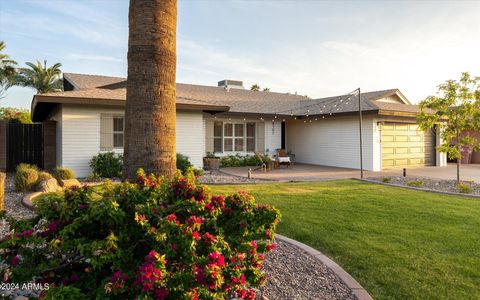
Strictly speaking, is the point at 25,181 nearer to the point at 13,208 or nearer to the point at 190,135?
the point at 13,208

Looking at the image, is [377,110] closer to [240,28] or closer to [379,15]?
[379,15]

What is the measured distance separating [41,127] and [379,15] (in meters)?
14.2

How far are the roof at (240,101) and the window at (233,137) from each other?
107 cm

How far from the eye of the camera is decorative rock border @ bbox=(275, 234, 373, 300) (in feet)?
10.8

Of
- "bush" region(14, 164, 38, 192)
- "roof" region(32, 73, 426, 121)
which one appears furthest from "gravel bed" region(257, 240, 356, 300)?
"roof" region(32, 73, 426, 121)

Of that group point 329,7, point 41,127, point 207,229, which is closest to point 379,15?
point 329,7

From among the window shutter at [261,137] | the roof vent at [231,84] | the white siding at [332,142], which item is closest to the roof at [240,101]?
the white siding at [332,142]

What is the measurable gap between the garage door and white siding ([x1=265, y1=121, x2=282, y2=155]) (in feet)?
19.2

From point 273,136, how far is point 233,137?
99.5 inches

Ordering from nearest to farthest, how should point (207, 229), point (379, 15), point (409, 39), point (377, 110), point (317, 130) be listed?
point (207, 229) → point (379, 15) → point (409, 39) → point (377, 110) → point (317, 130)

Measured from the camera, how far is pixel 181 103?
43.6ft

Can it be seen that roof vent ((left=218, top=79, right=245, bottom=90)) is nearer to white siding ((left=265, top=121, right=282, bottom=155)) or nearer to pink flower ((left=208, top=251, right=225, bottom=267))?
white siding ((left=265, top=121, right=282, bottom=155))

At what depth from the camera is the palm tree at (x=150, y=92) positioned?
3436 millimetres

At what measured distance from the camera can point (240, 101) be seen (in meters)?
20.2
